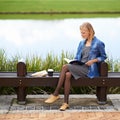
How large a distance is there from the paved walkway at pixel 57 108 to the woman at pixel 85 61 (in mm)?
193

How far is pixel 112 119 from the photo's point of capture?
6.29 metres

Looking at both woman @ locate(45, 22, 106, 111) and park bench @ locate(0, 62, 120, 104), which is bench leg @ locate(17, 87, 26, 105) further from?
woman @ locate(45, 22, 106, 111)

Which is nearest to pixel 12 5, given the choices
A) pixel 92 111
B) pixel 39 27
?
pixel 39 27

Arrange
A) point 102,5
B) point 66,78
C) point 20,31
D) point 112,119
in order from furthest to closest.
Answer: point 102,5 → point 20,31 → point 66,78 → point 112,119

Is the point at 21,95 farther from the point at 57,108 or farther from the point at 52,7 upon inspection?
the point at 52,7

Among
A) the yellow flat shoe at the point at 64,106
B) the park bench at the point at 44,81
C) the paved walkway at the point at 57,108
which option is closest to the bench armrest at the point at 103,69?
the park bench at the point at 44,81

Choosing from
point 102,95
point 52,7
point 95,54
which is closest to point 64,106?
point 102,95

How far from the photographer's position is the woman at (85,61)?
22.4ft

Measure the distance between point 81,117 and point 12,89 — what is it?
73.7 inches

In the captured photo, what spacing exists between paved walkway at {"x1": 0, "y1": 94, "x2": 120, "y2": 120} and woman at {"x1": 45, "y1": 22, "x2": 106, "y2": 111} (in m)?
0.19

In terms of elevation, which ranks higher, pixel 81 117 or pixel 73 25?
pixel 73 25

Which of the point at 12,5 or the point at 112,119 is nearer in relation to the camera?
the point at 112,119

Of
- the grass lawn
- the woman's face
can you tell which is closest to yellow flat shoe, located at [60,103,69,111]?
the woman's face

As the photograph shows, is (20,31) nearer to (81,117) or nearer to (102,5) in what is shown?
(102,5)
